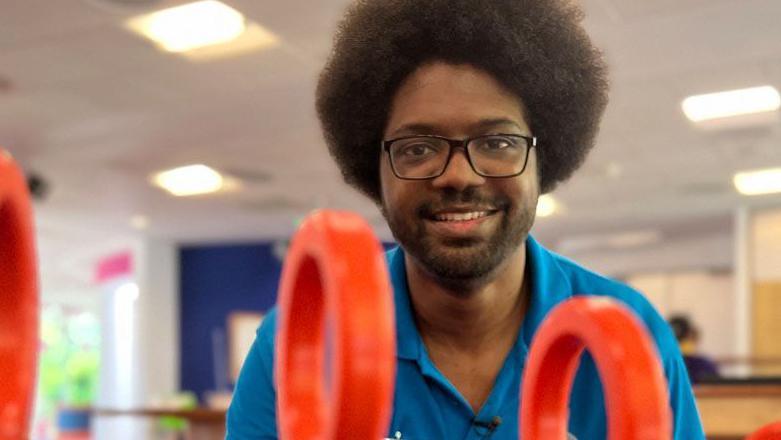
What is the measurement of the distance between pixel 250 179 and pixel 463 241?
686 cm

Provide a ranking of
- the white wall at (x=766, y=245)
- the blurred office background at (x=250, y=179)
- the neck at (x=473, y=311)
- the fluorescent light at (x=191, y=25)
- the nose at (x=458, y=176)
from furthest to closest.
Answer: the white wall at (x=766, y=245), the blurred office background at (x=250, y=179), the fluorescent light at (x=191, y=25), the neck at (x=473, y=311), the nose at (x=458, y=176)

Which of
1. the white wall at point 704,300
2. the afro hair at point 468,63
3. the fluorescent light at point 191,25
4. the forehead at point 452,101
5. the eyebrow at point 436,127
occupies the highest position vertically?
the fluorescent light at point 191,25

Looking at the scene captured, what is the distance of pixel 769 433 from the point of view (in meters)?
0.46

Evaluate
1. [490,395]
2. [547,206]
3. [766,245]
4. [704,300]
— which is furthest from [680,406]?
[704,300]

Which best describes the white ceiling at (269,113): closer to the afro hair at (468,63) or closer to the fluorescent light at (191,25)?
the fluorescent light at (191,25)

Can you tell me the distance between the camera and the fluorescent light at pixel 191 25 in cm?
381

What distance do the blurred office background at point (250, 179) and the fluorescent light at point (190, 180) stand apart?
0.06 meters

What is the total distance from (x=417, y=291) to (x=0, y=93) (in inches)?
177

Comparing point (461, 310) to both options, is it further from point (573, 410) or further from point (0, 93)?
point (0, 93)

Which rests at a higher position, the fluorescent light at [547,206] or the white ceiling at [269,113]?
the fluorescent light at [547,206]

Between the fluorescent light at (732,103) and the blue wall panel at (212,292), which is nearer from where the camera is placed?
the fluorescent light at (732,103)

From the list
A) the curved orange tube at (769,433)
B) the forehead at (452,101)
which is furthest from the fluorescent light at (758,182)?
the curved orange tube at (769,433)

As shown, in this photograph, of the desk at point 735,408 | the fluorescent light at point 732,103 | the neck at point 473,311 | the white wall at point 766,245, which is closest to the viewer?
the neck at point 473,311

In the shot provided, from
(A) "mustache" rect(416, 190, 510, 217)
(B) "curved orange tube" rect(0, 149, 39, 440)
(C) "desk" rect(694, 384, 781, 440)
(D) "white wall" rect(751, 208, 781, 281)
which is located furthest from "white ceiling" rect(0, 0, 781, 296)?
(B) "curved orange tube" rect(0, 149, 39, 440)
